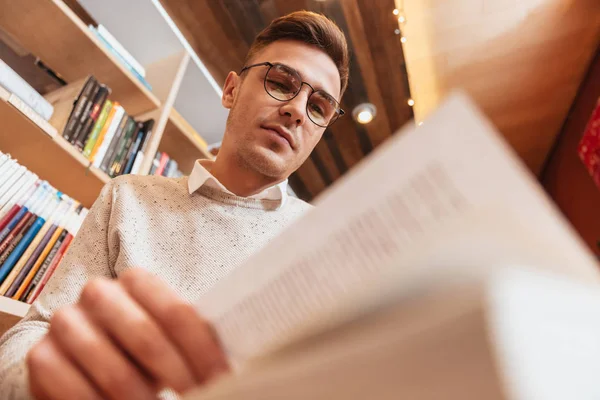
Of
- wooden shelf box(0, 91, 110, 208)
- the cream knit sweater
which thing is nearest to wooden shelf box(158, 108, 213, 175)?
wooden shelf box(0, 91, 110, 208)

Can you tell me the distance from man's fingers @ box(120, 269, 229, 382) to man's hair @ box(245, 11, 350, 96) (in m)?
0.94

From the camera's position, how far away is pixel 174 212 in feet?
2.67

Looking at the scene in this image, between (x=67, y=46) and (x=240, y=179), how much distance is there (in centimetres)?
83

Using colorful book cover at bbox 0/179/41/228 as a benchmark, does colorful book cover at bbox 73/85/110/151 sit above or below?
above

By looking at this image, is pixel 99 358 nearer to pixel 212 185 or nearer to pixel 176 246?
pixel 176 246

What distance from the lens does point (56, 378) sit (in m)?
0.23

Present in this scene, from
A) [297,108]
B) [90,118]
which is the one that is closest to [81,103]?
[90,118]

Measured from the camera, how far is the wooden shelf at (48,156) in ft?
3.19

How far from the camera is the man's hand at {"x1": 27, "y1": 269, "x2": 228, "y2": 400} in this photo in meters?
0.23

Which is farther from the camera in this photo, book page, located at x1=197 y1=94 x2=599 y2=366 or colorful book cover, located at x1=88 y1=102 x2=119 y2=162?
colorful book cover, located at x1=88 y1=102 x2=119 y2=162

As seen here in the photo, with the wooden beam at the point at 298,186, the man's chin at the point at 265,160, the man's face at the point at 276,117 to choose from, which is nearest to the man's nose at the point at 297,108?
the man's face at the point at 276,117

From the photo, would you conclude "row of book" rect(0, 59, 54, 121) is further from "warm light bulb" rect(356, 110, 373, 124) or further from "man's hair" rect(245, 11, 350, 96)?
"warm light bulb" rect(356, 110, 373, 124)

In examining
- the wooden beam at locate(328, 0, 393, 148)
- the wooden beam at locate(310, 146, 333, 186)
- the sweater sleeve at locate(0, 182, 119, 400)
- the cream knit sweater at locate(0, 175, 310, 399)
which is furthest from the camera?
the wooden beam at locate(310, 146, 333, 186)

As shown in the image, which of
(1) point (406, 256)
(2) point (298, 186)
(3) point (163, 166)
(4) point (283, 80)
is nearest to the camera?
(1) point (406, 256)
